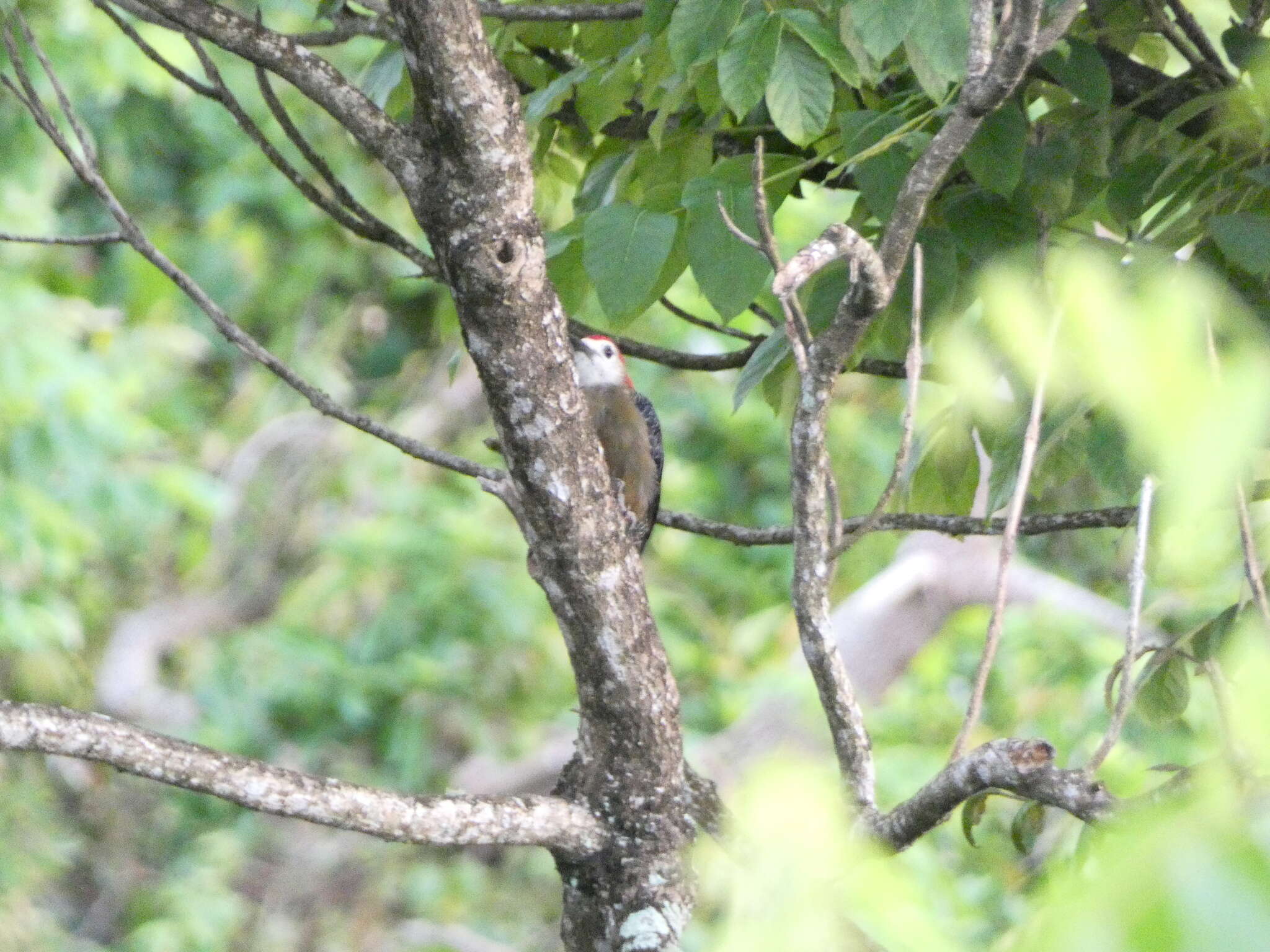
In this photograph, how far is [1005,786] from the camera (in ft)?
4.17

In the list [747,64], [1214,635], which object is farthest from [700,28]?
[1214,635]

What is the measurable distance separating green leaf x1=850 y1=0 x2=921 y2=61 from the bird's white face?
243 centimetres

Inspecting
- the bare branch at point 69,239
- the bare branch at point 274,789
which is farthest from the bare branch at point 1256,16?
the bare branch at point 69,239

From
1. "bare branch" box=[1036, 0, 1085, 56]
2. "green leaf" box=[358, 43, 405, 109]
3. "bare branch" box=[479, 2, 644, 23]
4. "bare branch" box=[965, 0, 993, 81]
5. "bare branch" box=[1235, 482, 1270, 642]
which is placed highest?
"bare branch" box=[479, 2, 644, 23]

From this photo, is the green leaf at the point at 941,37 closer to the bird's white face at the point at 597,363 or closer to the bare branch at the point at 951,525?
the bare branch at the point at 951,525

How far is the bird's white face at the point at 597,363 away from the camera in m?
4.03

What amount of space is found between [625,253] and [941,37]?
1.54 feet

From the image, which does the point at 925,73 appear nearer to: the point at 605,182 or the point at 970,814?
the point at 605,182

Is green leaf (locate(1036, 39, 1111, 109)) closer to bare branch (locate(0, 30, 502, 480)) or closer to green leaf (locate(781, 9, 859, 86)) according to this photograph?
green leaf (locate(781, 9, 859, 86))

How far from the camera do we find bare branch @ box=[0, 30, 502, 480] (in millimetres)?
2076

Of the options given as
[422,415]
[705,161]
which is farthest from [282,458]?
[705,161]

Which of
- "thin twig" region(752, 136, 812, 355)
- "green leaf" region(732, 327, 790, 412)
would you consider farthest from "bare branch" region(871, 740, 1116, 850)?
"green leaf" region(732, 327, 790, 412)

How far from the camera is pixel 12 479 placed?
6.18m

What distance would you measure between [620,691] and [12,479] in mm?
5264
